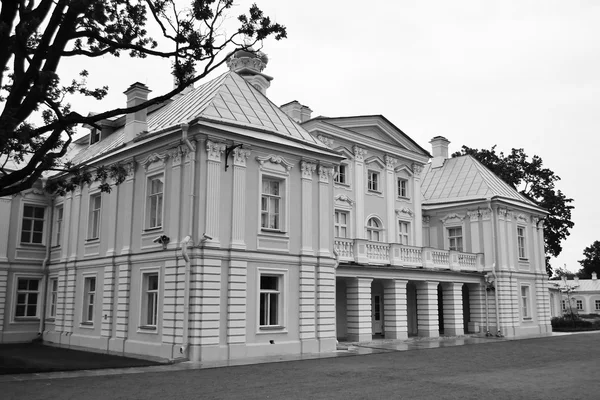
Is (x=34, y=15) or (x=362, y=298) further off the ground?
(x=34, y=15)

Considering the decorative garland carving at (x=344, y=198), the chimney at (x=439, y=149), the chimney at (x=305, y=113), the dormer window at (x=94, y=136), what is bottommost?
the decorative garland carving at (x=344, y=198)

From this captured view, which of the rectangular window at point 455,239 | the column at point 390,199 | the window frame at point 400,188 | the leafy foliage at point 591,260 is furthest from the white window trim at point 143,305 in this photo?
the leafy foliage at point 591,260

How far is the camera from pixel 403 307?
27.3m

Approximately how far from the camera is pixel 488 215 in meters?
32.8

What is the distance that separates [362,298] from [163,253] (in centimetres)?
986

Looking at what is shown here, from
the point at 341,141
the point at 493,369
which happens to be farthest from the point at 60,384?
the point at 341,141

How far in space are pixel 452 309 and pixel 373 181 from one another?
302 inches

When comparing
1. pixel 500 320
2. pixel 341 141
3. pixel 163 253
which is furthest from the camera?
pixel 500 320

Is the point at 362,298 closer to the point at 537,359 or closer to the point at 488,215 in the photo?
the point at 537,359

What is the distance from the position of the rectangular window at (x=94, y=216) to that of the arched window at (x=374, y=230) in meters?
12.9

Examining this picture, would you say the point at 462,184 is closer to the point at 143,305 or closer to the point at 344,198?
the point at 344,198

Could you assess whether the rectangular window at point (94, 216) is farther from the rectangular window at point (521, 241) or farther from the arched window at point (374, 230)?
the rectangular window at point (521, 241)

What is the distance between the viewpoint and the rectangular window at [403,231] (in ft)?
103

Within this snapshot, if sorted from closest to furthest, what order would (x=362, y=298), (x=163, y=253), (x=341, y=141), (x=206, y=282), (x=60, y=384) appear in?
(x=60, y=384), (x=206, y=282), (x=163, y=253), (x=362, y=298), (x=341, y=141)
